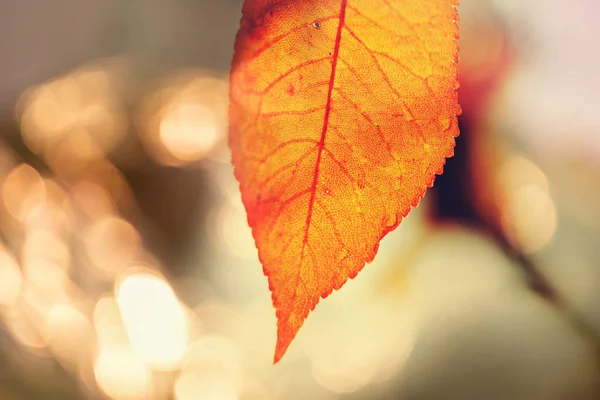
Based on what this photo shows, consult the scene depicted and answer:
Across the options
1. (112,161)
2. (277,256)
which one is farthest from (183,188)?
(277,256)

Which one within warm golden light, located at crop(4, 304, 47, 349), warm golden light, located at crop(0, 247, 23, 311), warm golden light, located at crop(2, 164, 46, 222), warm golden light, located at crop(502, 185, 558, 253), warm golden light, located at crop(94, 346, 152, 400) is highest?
warm golden light, located at crop(2, 164, 46, 222)

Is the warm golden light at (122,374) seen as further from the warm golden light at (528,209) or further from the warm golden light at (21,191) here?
the warm golden light at (528,209)

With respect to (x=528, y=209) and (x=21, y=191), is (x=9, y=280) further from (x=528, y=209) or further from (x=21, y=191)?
(x=528, y=209)

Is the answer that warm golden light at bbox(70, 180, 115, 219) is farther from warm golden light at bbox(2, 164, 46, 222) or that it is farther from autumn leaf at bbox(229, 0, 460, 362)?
autumn leaf at bbox(229, 0, 460, 362)

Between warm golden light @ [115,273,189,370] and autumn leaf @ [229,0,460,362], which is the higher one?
warm golden light @ [115,273,189,370]

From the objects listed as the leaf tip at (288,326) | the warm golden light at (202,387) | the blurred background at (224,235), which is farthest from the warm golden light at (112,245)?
the leaf tip at (288,326)

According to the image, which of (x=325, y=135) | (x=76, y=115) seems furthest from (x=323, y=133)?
(x=76, y=115)

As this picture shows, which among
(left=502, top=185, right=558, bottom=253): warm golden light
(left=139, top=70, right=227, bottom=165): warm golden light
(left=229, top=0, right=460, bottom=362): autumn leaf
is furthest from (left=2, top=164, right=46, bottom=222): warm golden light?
(left=502, top=185, right=558, bottom=253): warm golden light
